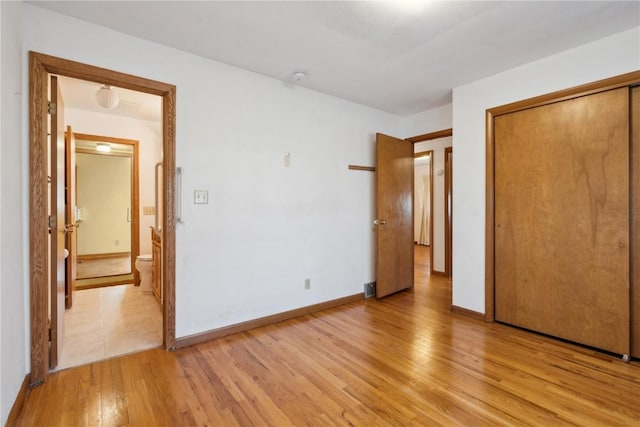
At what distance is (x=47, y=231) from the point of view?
2.02m

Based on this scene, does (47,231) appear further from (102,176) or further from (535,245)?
(102,176)

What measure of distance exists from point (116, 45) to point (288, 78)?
1456mm

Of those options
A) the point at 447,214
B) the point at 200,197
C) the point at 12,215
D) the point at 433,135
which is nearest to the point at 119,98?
the point at 200,197

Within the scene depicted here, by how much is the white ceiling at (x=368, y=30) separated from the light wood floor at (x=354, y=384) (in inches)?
96.7

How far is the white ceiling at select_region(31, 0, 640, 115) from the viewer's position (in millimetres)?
1956

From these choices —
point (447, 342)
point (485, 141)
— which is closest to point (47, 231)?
point (447, 342)

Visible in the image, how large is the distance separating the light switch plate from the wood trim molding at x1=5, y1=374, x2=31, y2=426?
1544mm

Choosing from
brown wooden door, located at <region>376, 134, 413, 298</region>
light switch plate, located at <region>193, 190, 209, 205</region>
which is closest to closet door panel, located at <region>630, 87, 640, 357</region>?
brown wooden door, located at <region>376, 134, 413, 298</region>

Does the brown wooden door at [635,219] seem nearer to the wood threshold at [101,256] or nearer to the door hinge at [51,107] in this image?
the door hinge at [51,107]

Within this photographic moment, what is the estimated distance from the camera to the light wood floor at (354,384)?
66.4 inches

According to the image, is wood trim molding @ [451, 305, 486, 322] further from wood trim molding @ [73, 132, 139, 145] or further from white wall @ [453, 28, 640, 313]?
wood trim molding @ [73, 132, 139, 145]

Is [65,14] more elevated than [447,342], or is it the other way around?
[65,14]

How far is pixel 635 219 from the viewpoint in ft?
7.49

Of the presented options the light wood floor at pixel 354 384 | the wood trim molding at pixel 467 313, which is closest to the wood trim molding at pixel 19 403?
the light wood floor at pixel 354 384
